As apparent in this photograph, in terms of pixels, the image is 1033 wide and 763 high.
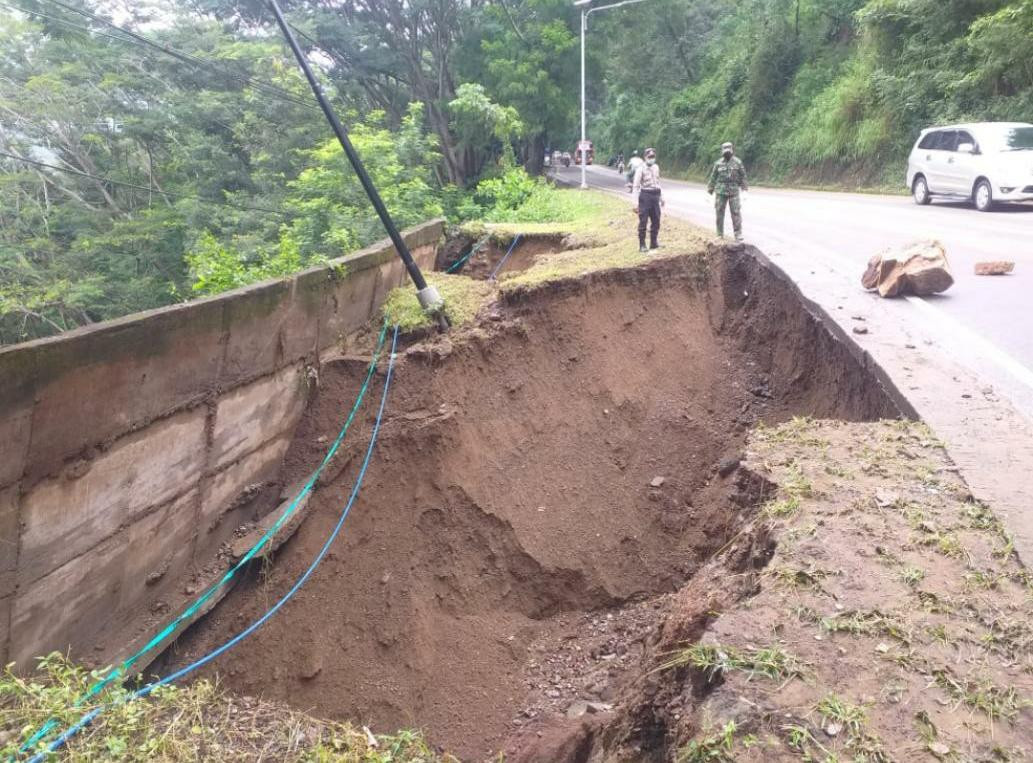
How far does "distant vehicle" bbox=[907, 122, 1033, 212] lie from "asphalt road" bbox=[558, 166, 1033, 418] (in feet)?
1.14

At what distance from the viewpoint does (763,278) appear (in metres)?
9.05

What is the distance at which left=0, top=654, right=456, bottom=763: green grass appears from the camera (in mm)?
2865

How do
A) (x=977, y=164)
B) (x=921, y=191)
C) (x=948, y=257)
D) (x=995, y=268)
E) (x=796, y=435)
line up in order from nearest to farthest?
(x=796, y=435), (x=995, y=268), (x=948, y=257), (x=977, y=164), (x=921, y=191)

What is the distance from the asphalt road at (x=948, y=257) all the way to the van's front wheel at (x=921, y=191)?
0.28 metres

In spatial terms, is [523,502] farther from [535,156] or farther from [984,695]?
[535,156]

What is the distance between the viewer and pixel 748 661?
2.85 metres

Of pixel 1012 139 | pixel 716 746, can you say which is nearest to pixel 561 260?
pixel 716 746

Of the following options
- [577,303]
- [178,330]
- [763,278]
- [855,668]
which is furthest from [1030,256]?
[178,330]

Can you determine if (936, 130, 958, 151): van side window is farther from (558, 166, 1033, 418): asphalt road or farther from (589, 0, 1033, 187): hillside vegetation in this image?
(589, 0, 1033, 187): hillside vegetation

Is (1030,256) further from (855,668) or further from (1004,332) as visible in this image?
(855,668)

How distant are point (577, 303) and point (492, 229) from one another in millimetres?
4293

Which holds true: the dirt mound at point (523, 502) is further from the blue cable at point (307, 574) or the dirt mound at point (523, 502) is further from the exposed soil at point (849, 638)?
the exposed soil at point (849, 638)

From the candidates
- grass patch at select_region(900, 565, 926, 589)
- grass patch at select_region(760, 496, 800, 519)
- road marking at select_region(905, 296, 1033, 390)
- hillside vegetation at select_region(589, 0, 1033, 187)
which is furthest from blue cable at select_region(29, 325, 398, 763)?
hillside vegetation at select_region(589, 0, 1033, 187)

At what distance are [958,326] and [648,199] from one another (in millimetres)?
3924
